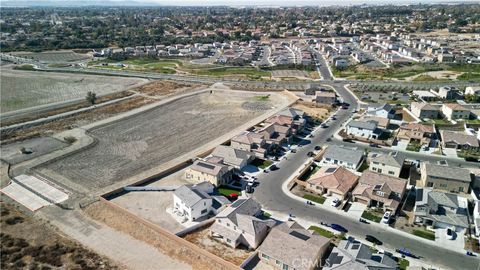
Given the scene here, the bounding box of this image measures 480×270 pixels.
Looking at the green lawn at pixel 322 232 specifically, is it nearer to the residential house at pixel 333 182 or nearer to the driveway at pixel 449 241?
the residential house at pixel 333 182

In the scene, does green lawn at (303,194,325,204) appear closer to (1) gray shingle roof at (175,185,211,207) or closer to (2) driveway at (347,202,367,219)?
(2) driveway at (347,202,367,219)

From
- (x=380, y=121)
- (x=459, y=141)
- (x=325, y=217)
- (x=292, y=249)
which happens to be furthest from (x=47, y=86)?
(x=459, y=141)

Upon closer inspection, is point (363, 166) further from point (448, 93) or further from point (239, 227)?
point (448, 93)

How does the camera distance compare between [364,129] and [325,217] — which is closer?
[325,217]

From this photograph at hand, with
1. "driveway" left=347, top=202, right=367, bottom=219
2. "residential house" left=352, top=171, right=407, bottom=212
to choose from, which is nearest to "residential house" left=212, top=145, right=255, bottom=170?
"residential house" left=352, top=171, right=407, bottom=212

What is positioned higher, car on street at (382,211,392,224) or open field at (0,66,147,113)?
open field at (0,66,147,113)

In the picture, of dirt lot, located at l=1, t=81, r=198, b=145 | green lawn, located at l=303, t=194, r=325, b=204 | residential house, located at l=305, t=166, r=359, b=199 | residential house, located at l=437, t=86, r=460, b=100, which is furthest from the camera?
residential house, located at l=437, t=86, r=460, b=100

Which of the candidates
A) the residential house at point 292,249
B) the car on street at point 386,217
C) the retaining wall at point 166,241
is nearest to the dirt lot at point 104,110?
the retaining wall at point 166,241
